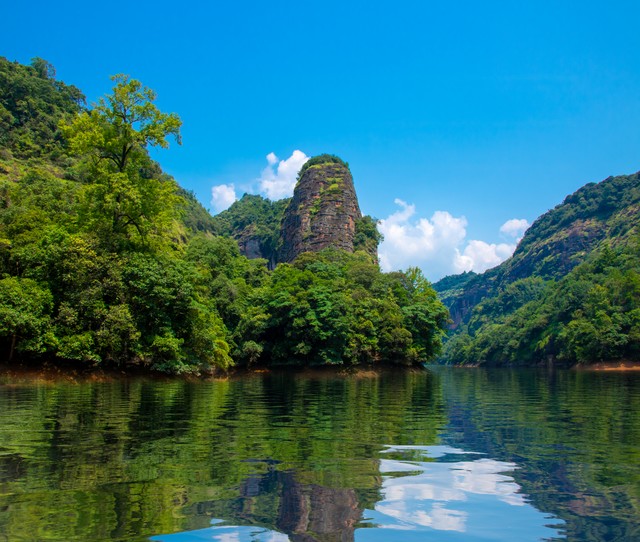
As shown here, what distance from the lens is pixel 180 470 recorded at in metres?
6.01

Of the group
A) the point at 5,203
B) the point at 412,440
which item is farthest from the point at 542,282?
the point at 412,440

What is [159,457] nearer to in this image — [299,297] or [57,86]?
[299,297]

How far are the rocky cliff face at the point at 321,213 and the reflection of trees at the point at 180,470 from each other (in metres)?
99.6

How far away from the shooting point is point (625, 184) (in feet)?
594

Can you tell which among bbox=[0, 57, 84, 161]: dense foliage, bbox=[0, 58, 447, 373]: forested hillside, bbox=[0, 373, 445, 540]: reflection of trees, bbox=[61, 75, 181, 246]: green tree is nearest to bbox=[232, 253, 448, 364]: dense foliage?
bbox=[0, 58, 447, 373]: forested hillside

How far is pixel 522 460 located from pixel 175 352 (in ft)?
88.3

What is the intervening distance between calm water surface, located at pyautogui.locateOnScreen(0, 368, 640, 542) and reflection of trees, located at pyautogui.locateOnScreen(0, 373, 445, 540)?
24mm

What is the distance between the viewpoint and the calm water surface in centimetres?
398

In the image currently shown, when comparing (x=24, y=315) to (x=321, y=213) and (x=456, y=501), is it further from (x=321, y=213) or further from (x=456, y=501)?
(x=321, y=213)

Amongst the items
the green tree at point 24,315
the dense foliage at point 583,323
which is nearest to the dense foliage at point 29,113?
the green tree at point 24,315

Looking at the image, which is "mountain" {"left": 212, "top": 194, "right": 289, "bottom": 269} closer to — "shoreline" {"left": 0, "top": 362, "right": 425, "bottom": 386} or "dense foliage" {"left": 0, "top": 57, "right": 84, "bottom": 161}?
"dense foliage" {"left": 0, "top": 57, "right": 84, "bottom": 161}

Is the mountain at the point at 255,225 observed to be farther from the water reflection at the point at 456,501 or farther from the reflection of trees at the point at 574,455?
the water reflection at the point at 456,501

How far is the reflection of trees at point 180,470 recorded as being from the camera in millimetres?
4141

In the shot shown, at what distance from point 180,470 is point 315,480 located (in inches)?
67.7
